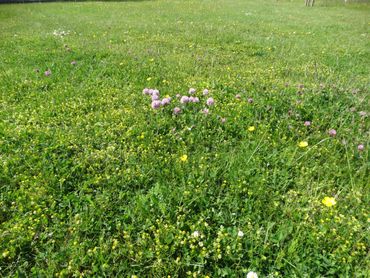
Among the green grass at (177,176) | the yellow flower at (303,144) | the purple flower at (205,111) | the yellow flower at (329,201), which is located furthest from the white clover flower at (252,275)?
the purple flower at (205,111)

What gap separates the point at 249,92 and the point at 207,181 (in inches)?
98.1

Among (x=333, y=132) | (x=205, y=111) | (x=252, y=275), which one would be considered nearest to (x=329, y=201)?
(x=252, y=275)

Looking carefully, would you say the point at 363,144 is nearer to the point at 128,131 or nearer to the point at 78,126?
the point at 128,131

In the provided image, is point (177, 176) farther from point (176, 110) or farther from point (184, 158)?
point (176, 110)

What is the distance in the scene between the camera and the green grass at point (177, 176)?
87.9 inches

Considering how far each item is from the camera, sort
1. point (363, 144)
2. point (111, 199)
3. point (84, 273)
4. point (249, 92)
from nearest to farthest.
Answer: point (84, 273)
point (111, 199)
point (363, 144)
point (249, 92)

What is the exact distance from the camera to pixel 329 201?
2643mm

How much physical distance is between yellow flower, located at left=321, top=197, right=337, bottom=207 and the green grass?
0.07 metres

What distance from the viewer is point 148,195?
277 centimetres

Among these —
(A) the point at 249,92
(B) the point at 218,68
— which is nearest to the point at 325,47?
(B) the point at 218,68

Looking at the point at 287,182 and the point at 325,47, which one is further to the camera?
the point at 325,47

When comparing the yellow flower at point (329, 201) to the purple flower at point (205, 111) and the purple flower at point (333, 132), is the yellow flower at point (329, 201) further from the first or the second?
the purple flower at point (205, 111)

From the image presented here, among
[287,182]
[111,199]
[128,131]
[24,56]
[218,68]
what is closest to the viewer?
[111,199]

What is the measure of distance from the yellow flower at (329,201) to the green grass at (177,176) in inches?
2.6
